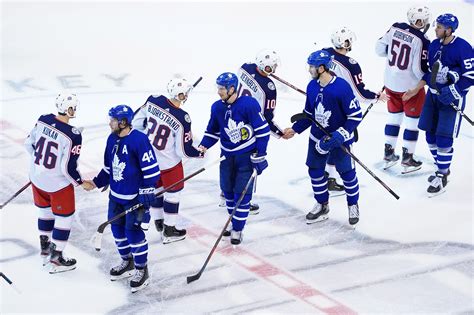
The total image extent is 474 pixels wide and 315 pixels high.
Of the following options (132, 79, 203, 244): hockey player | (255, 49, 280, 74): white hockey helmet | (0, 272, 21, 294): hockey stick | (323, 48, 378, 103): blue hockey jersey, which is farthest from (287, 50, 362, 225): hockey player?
(0, 272, 21, 294): hockey stick

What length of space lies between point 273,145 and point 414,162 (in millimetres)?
1217

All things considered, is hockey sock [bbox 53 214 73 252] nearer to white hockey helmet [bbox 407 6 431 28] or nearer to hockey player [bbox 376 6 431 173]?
hockey player [bbox 376 6 431 173]

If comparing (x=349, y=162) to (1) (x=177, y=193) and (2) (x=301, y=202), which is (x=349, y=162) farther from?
(1) (x=177, y=193)

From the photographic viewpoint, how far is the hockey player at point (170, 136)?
571 centimetres

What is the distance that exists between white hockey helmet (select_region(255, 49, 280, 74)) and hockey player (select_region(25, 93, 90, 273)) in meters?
1.35

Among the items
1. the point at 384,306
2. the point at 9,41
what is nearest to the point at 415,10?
the point at 384,306

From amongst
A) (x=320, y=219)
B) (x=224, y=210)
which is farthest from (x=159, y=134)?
(x=320, y=219)

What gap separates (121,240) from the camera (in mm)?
5352

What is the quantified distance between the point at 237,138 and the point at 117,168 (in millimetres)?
878

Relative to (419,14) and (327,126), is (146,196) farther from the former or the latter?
(419,14)

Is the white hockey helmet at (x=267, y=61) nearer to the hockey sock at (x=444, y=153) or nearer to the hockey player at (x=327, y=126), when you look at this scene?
the hockey player at (x=327, y=126)

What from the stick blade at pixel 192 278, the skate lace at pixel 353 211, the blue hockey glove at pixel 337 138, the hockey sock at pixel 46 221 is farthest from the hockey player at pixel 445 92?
the hockey sock at pixel 46 221

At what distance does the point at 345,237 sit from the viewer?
19.7ft

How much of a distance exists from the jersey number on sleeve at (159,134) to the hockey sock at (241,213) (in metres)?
0.58
